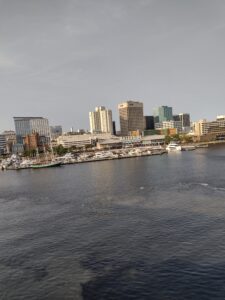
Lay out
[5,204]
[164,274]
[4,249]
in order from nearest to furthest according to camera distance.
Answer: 1. [164,274]
2. [4,249]
3. [5,204]

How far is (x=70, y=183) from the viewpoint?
106 m

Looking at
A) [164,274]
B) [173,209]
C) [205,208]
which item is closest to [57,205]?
[173,209]

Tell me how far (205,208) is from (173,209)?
5.53 metres

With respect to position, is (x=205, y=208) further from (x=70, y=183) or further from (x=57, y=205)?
(x=70, y=183)

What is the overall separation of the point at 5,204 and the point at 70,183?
29.4 m

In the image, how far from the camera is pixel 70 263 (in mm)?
39375

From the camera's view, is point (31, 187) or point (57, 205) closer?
point (57, 205)

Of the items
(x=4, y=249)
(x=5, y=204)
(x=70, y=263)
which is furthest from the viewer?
(x=5, y=204)

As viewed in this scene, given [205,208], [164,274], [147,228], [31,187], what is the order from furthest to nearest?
[31,187], [205,208], [147,228], [164,274]

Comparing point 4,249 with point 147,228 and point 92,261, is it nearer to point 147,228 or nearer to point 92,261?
point 92,261

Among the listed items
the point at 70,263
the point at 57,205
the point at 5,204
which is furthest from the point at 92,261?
the point at 5,204

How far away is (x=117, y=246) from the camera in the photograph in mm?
43750

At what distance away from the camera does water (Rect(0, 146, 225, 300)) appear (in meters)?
33.1

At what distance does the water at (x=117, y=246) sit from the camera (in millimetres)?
33125
